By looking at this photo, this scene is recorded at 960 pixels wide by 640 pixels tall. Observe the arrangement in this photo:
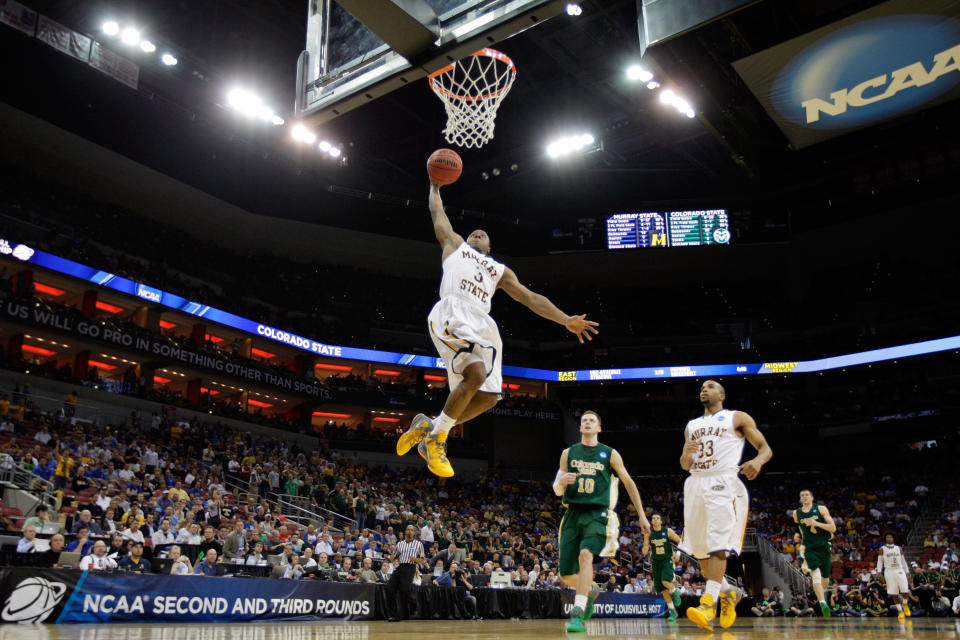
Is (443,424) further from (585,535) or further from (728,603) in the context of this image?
(728,603)

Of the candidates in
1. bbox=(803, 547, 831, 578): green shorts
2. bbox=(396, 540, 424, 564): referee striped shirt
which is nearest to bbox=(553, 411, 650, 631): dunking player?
bbox=(803, 547, 831, 578): green shorts

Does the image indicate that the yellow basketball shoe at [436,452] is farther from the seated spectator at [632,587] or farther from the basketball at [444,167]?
the seated spectator at [632,587]

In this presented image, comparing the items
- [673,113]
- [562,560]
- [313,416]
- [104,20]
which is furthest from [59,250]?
[562,560]

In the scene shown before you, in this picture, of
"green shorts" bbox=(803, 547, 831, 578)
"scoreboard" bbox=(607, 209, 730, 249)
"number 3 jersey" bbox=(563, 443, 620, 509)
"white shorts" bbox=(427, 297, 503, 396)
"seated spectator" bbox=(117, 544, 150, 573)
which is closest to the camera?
"white shorts" bbox=(427, 297, 503, 396)

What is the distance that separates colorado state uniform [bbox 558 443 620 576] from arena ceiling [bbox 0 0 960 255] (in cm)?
1231

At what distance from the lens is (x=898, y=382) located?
36031 millimetres

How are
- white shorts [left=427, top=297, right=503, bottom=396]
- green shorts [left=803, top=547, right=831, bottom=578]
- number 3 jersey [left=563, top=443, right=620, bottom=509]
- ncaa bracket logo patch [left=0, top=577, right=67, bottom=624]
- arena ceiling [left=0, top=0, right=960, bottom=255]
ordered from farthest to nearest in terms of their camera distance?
arena ceiling [left=0, top=0, right=960, bottom=255], green shorts [left=803, top=547, right=831, bottom=578], ncaa bracket logo patch [left=0, top=577, right=67, bottom=624], number 3 jersey [left=563, top=443, right=620, bottom=509], white shorts [left=427, top=297, right=503, bottom=396]

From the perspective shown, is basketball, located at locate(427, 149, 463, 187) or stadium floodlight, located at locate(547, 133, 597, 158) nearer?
basketball, located at locate(427, 149, 463, 187)

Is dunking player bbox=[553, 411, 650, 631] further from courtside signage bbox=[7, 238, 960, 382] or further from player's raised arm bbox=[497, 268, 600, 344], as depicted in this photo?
courtside signage bbox=[7, 238, 960, 382]

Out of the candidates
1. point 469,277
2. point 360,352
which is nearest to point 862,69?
point 469,277

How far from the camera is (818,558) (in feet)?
40.4

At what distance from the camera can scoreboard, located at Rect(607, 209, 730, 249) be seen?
3538cm

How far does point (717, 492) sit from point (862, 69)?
14.6 metres

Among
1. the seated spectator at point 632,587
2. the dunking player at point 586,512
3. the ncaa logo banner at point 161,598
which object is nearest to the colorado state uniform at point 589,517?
the dunking player at point 586,512
